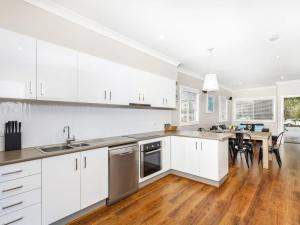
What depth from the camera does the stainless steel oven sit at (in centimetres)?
283

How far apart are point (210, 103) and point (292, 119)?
155 inches

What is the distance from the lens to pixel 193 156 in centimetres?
317

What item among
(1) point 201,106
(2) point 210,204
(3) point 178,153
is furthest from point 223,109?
(2) point 210,204

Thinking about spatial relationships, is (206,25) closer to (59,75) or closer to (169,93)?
(169,93)

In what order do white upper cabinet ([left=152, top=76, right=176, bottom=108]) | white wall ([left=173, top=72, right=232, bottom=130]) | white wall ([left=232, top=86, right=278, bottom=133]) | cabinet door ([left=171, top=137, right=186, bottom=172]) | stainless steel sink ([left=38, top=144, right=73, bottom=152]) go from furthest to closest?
white wall ([left=232, top=86, right=278, bottom=133]) < white wall ([left=173, top=72, right=232, bottom=130]) < white upper cabinet ([left=152, top=76, right=176, bottom=108]) < cabinet door ([left=171, top=137, right=186, bottom=172]) < stainless steel sink ([left=38, top=144, right=73, bottom=152])

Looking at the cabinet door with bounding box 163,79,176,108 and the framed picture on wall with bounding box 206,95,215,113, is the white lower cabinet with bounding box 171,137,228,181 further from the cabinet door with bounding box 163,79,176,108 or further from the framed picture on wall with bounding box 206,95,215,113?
the framed picture on wall with bounding box 206,95,215,113

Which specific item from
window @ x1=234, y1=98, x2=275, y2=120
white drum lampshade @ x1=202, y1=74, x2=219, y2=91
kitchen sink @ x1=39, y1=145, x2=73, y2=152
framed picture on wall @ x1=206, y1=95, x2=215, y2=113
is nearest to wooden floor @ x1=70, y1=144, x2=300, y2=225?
kitchen sink @ x1=39, y1=145, x2=73, y2=152

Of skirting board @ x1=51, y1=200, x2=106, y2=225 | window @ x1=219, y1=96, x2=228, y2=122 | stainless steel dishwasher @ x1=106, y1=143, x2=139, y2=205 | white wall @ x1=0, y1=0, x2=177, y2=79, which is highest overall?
white wall @ x1=0, y1=0, x2=177, y2=79

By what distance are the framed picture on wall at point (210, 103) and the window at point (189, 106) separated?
0.83 m

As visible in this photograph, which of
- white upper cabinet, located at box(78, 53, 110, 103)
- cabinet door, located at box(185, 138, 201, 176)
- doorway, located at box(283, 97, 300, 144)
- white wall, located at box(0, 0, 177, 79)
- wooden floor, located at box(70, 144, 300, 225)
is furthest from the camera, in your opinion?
doorway, located at box(283, 97, 300, 144)

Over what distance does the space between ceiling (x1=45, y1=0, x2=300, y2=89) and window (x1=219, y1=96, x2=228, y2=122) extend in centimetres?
354

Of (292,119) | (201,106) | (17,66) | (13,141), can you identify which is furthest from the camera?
(292,119)

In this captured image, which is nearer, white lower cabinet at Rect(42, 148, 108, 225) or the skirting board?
white lower cabinet at Rect(42, 148, 108, 225)

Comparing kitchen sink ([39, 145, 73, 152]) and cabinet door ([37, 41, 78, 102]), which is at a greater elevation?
cabinet door ([37, 41, 78, 102])
